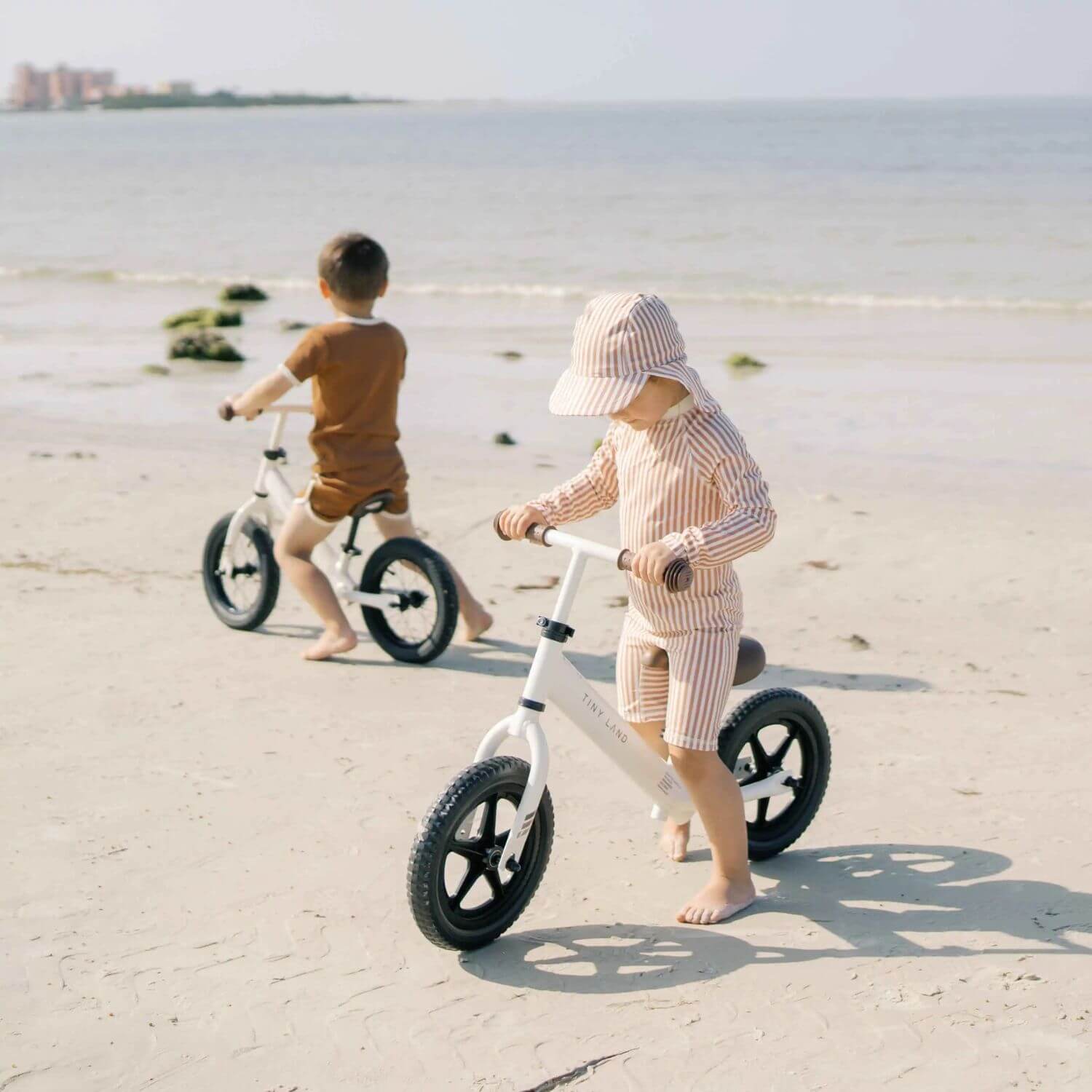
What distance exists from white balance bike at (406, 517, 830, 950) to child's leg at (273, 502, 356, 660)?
2047mm

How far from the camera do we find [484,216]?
1385 inches

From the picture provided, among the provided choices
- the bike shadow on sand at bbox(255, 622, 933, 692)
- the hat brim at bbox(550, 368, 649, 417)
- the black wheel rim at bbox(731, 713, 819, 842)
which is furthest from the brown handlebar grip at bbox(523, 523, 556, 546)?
the bike shadow on sand at bbox(255, 622, 933, 692)

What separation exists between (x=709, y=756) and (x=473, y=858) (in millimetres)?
626

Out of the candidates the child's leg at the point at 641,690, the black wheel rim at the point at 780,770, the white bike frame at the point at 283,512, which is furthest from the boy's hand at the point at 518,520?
the white bike frame at the point at 283,512

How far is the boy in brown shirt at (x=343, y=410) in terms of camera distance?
5598 mm

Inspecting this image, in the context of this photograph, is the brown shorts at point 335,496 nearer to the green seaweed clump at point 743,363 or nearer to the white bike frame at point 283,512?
the white bike frame at point 283,512

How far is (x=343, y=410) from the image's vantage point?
5719 mm

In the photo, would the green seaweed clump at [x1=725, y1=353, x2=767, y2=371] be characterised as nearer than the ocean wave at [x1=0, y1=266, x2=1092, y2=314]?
Yes

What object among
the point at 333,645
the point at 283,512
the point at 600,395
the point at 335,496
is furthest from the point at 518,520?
the point at 283,512

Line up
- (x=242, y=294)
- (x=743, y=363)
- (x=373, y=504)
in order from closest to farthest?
(x=373, y=504), (x=743, y=363), (x=242, y=294)

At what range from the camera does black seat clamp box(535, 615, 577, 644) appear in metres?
3.47

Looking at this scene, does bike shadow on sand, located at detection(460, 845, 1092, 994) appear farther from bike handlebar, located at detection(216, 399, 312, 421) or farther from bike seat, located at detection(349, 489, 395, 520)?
bike handlebar, located at detection(216, 399, 312, 421)

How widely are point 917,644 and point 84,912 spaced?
3.64m

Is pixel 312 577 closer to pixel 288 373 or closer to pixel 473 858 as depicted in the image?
pixel 288 373
